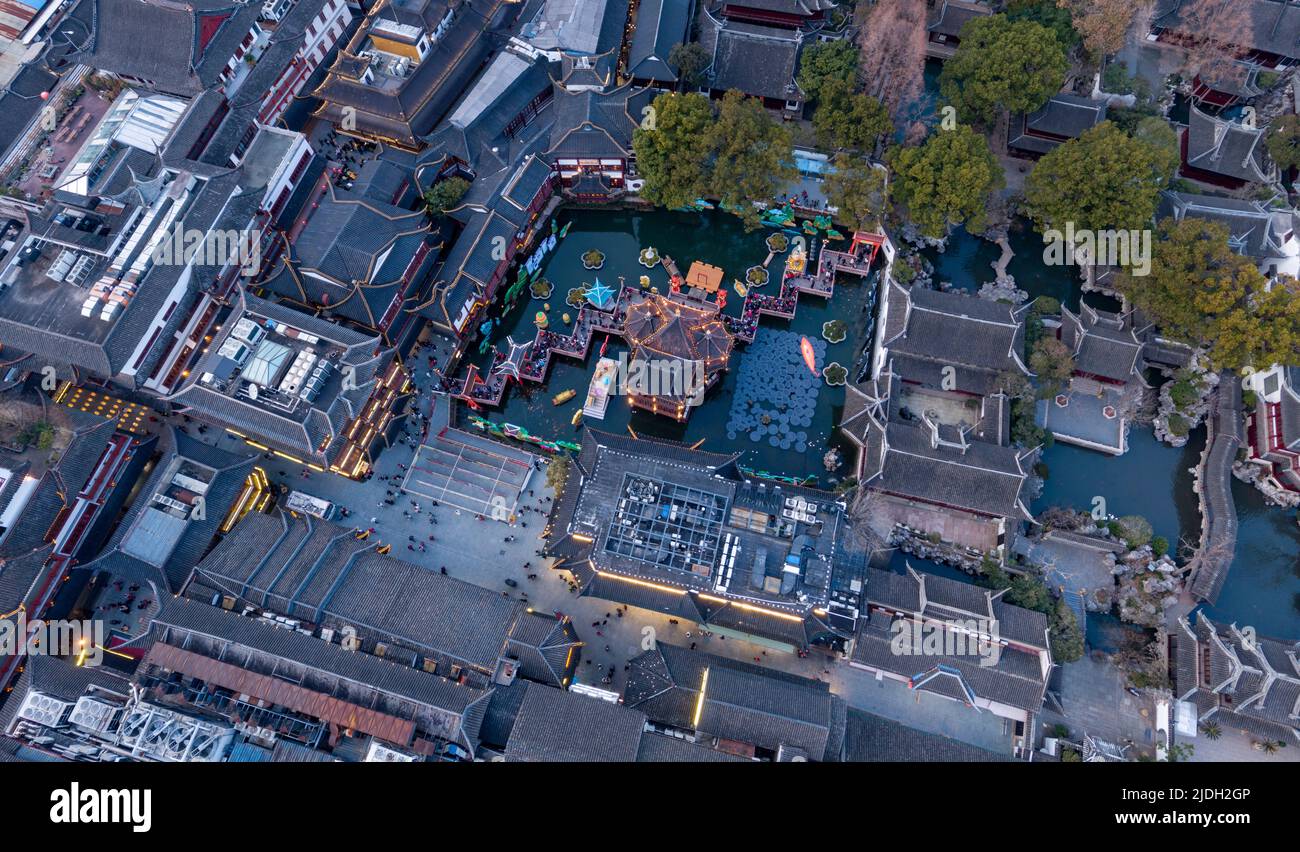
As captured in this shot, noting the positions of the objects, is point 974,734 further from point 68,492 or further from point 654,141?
point 68,492

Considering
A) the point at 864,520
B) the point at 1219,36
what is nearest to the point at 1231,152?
the point at 1219,36

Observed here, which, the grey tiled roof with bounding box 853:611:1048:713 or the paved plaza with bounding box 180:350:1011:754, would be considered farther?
the paved plaza with bounding box 180:350:1011:754

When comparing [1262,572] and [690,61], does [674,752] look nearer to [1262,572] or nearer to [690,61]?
[1262,572]

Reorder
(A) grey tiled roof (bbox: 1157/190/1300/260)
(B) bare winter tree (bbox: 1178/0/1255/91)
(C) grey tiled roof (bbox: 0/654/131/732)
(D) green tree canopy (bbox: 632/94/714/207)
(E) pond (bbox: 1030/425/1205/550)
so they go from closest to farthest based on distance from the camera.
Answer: (C) grey tiled roof (bbox: 0/654/131/732)
(E) pond (bbox: 1030/425/1205/550)
(A) grey tiled roof (bbox: 1157/190/1300/260)
(D) green tree canopy (bbox: 632/94/714/207)
(B) bare winter tree (bbox: 1178/0/1255/91)

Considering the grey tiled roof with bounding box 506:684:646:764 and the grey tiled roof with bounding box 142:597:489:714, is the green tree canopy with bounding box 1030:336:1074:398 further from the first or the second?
the grey tiled roof with bounding box 142:597:489:714

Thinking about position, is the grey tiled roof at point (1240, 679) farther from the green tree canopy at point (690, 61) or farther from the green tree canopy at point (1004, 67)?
the green tree canopy at point (690, 61)

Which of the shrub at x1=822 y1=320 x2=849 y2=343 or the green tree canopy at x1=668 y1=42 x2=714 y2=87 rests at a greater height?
the green tree canopy at x1=668 y1=42 x2=714 y2=87

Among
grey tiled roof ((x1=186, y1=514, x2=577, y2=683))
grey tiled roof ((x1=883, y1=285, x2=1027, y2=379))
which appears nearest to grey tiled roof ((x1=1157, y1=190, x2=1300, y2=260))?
grey tiled roof ((x1=883, y1=285, x2=1027, y2=379))
